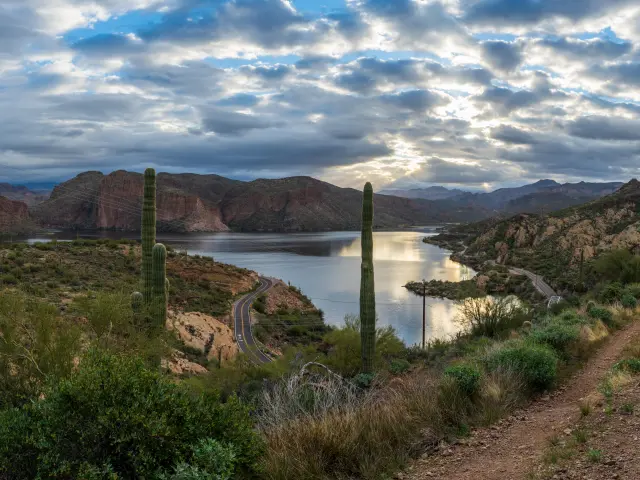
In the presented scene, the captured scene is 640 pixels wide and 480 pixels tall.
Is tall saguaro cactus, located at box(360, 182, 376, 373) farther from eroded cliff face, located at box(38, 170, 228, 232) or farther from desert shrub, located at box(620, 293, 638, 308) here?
eroded cliff face, located at box(38, 170, 228, 232)

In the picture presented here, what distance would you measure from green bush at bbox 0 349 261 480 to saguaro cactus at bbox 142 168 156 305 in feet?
42.9

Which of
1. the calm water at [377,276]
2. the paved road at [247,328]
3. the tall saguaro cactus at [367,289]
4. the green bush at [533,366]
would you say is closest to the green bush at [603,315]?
the green bush at [533,366]

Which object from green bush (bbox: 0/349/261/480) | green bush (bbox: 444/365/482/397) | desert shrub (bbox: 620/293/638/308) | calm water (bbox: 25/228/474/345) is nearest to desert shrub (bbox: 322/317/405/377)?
desert shrub (bbox: 620/293/638/308)

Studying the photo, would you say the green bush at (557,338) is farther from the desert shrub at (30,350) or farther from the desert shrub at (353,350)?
the desert shrub at (30,350)

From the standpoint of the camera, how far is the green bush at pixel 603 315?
1323cm

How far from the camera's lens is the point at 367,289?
16.2 m

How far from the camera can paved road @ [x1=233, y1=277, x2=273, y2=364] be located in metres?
27.1

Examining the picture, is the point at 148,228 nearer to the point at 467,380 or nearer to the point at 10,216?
the point at 467,380

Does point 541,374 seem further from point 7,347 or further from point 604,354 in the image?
point 7,347

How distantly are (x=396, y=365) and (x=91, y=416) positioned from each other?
13.8 meters

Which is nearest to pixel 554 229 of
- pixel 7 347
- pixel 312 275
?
pixel 312 275

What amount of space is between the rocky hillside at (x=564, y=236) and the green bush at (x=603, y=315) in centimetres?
3521

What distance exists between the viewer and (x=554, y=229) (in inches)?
2872

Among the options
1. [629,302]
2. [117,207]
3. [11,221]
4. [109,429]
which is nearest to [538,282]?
[629,302]
